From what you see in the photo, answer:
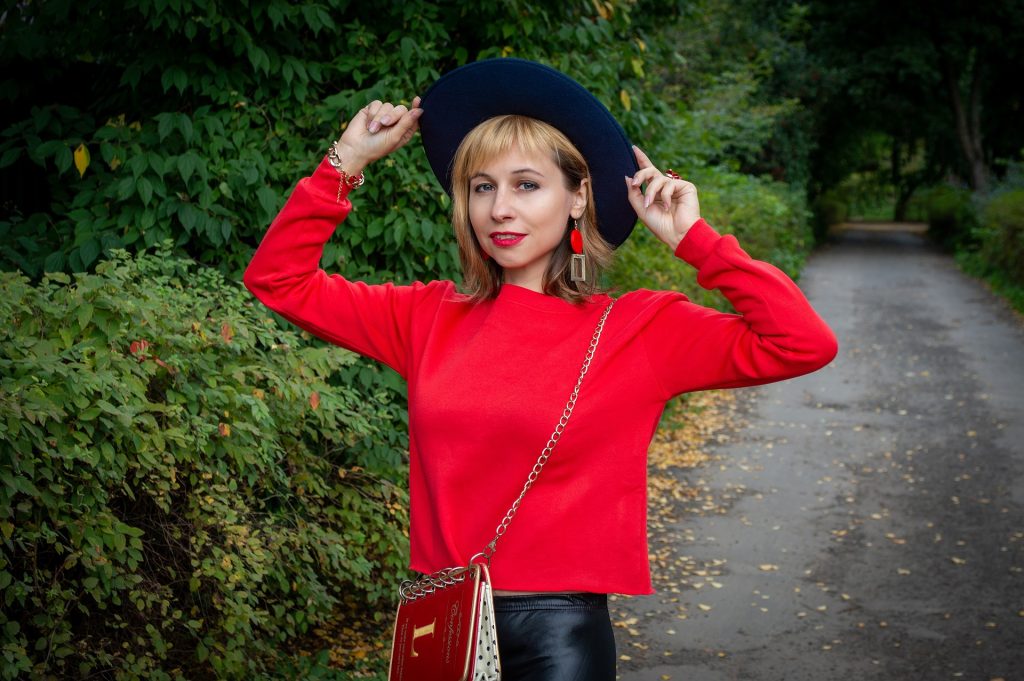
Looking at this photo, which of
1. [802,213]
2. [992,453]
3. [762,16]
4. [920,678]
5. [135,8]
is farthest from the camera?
[762,16]

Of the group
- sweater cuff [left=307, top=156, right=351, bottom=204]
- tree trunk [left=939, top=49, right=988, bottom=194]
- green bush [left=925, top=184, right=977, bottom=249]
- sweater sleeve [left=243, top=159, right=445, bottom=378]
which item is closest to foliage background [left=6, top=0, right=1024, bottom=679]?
sweater sleeve [left=243, top=159, right=445, bottom=378]

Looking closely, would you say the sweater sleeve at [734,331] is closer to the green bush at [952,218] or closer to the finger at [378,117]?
the finger at [378,117]

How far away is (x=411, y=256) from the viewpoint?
18.3 feet

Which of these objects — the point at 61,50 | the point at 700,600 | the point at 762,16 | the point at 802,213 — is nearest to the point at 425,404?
the point at 700,600

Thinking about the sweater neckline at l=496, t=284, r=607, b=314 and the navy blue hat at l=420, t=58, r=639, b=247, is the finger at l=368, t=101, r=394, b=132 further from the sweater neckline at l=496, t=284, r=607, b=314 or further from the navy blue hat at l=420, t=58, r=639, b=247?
the sweater neckline at l=496, t=284, r=607, b=314

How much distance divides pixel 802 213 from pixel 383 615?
20.4 meters

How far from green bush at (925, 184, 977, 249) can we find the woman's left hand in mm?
24864

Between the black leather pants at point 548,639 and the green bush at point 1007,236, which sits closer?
the black leather pants at point 548,639

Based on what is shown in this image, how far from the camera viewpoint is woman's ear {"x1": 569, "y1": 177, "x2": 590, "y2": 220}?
97.9 inches

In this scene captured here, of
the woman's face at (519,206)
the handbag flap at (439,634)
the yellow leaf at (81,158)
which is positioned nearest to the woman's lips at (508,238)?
the woman's face at (519,206)

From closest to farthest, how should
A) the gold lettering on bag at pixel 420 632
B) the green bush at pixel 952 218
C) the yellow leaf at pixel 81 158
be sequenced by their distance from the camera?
the gold lettering on bag at pixel 420 632, the yellow leaf at pixel 81 158, the green bush at pixel 952 218

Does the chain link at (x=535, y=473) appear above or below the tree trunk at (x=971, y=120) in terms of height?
below

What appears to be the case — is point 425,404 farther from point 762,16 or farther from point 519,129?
point 762,16

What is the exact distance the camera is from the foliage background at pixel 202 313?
3016mm
